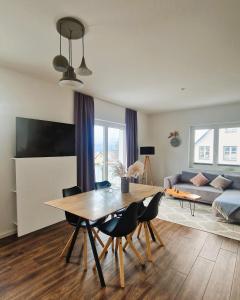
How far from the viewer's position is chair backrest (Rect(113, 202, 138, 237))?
1.99 meters

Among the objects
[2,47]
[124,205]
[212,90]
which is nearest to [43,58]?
[2,47]

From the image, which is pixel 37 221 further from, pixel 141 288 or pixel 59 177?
pixel 141 288

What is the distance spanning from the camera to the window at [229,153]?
17.0ft

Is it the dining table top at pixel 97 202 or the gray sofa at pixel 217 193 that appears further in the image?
the gray sofa at pixel 217 193

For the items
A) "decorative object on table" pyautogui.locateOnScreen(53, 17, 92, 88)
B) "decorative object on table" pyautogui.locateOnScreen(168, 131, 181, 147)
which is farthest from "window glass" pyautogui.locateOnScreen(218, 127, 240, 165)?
"decorative object on table" pyautogui.locateOnScreen(53, 17, 92, 88)

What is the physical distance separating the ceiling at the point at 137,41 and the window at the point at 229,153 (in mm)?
2233

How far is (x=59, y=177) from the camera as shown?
3447 mm

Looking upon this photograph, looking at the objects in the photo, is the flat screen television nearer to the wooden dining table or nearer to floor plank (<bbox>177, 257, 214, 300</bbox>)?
the wooden dining table

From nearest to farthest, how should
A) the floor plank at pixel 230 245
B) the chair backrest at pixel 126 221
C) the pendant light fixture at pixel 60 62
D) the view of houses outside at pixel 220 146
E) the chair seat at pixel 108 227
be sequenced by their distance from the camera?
1. the pendant light fixture at pixel 60 62
2. the chair backrest at pixel 126 221
3. the chair seat at pixel 108 227
4. the floor plank at pixel 230 245
5. the view of houses outside at pixel 220 146

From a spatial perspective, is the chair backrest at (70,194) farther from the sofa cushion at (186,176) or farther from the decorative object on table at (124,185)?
the sofa cushion at (186,176)

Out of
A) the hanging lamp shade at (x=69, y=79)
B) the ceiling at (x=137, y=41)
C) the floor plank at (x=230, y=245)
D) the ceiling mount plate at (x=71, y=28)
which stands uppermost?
the ceiling at (x=137, y=41)

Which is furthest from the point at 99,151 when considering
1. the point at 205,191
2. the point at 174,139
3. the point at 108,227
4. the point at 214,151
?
the point at 214,151

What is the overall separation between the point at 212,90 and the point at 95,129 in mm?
2842

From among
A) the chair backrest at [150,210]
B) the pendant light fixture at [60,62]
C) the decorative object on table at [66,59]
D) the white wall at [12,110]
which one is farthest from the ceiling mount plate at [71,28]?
the chair backrest at [150,210]
